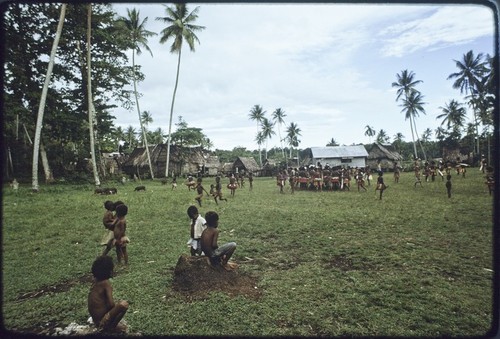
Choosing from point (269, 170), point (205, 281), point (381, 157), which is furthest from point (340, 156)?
point (205, 281)

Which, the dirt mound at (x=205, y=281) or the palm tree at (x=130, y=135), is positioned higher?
the palm tree at (x=130, y=135)

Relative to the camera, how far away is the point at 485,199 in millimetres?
12469

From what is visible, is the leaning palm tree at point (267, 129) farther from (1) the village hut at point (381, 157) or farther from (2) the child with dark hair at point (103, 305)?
(2) the child with dark hair at point (103, 305)

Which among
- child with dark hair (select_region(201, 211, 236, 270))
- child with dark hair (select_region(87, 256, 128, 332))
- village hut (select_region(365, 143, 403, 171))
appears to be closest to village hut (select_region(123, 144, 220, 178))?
village hut (select_region(365, 143, 403, 171))

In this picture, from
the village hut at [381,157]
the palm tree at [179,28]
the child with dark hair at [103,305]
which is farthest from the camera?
the village hut at [381,157]

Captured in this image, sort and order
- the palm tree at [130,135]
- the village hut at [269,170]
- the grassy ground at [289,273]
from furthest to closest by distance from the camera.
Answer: the palm tree at [130,135] < the village hut at [269,170] < the grassy ground at [289,273]

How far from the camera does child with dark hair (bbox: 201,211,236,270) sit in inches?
195

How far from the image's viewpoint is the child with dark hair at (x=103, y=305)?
3191mm

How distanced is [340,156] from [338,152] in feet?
2.89

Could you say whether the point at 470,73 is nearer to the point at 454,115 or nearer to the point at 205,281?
the point at 454,115

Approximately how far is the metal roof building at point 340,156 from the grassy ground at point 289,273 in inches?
1237

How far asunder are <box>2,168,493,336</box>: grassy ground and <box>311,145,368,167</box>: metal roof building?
Result: 3143cm

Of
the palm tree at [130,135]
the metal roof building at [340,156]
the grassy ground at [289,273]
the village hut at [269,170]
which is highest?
the palm tree at [130,135]

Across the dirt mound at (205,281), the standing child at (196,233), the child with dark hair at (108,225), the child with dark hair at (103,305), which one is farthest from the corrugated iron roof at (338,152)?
the child with dark hair at (103,305)
